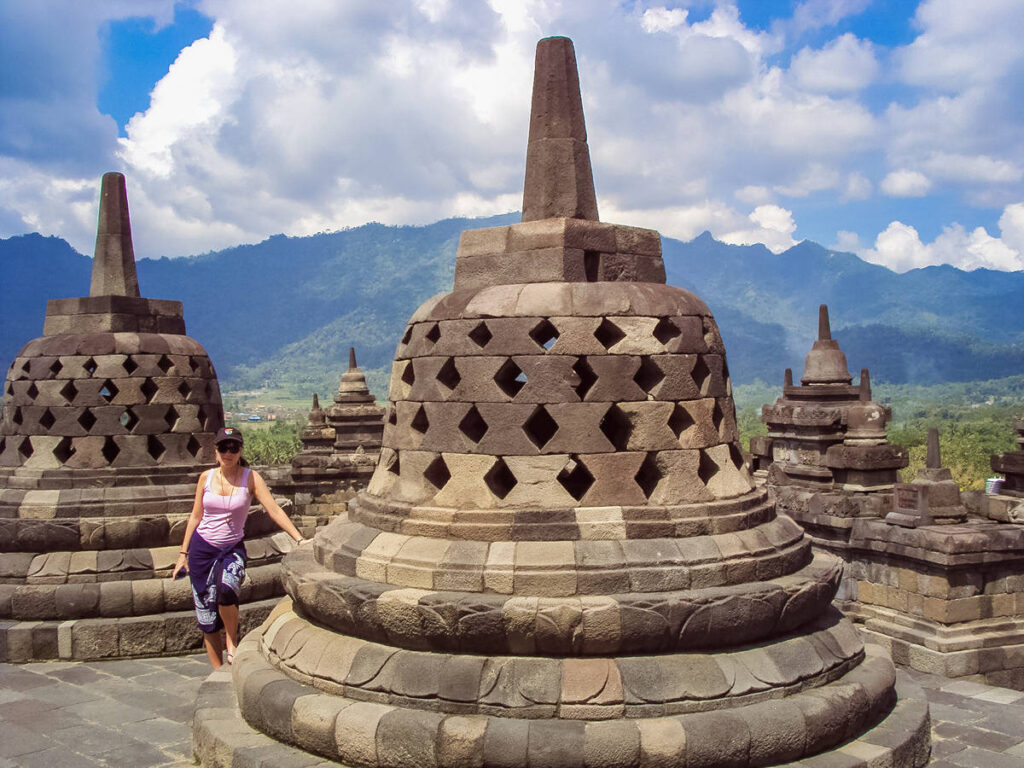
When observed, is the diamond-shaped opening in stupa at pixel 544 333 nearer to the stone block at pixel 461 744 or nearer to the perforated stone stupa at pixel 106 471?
the stone block at pixel 461 744

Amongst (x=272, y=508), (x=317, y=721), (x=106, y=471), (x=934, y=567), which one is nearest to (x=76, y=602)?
(x=106, y=471)

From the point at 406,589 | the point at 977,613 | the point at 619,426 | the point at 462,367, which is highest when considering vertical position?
the point at 462,367

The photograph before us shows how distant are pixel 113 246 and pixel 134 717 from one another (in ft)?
14.6

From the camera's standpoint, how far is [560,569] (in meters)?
4.26

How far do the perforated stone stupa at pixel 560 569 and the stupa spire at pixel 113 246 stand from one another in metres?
4.11

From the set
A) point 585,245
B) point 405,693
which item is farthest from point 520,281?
point 405,693

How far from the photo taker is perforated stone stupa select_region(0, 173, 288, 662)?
6945 mm

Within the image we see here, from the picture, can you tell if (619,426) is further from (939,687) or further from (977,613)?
(977,613)

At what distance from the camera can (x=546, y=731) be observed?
387 centimetres

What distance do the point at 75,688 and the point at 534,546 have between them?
3.69m

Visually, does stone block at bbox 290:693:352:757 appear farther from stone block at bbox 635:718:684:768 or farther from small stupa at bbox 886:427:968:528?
small stupa at bbox 886:427:968:528

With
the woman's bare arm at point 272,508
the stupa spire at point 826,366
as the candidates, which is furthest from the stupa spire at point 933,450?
the woman's bare arm at point 272,508

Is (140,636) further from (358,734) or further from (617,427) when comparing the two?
(617,427)

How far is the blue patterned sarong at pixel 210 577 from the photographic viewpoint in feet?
17.8
